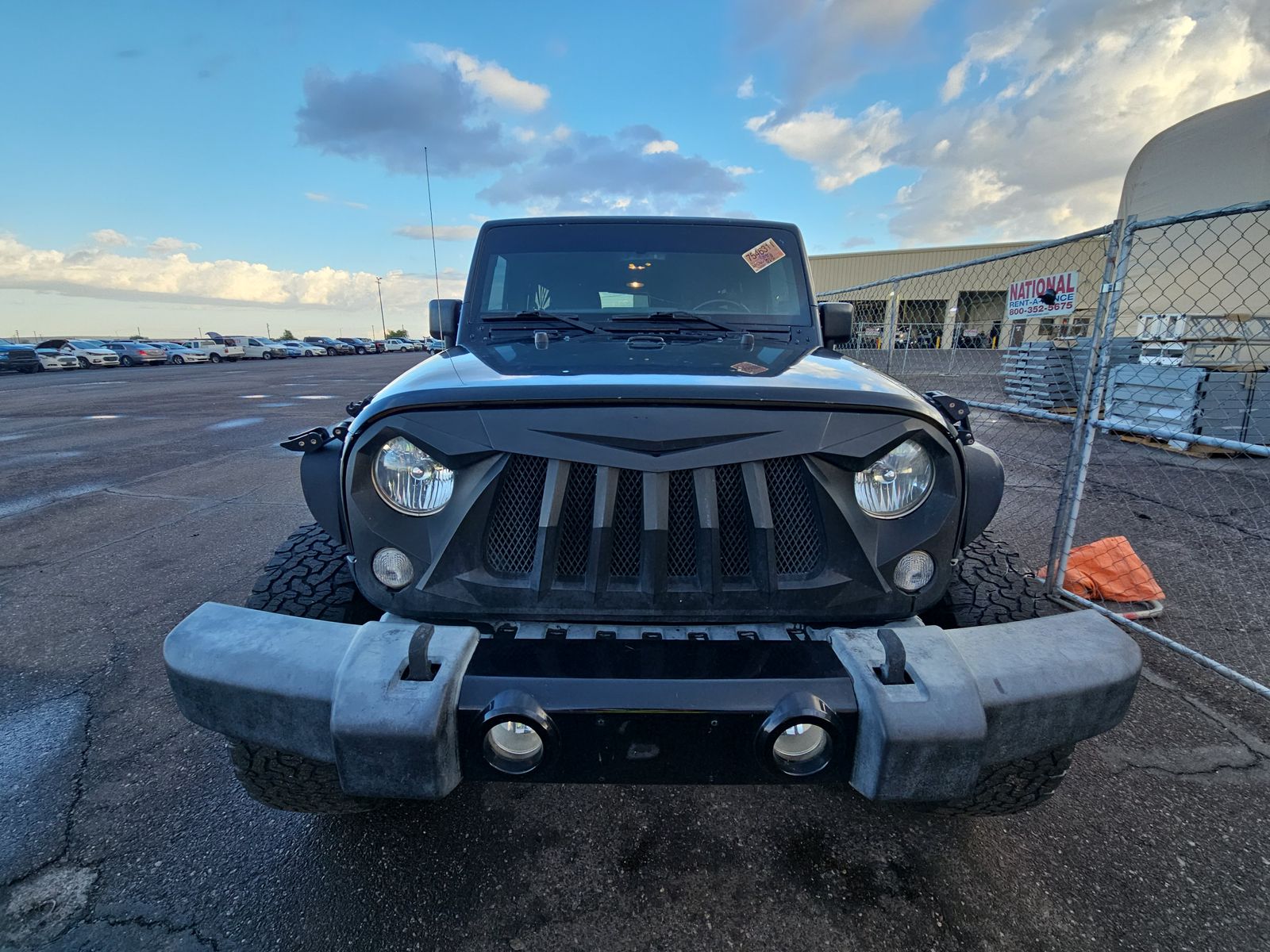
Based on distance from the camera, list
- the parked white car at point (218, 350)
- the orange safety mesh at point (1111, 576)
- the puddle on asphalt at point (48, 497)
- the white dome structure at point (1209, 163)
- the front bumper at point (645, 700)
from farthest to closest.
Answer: the parked white car at point (218, 350)
the white dome structure at point (1209, 163)
the puddle on asphalt at point (48, 497)
the orange safety mesh at point (1111, 576)
the front bumper at point (645, 700)

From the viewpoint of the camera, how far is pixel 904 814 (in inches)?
78.7

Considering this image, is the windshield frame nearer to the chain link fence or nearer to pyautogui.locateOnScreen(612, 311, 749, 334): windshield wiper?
pyautogui.locateOnScreen(612, 311, 749, 334): windshield wiper

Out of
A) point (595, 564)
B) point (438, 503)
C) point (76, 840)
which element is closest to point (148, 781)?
point (76, 840)

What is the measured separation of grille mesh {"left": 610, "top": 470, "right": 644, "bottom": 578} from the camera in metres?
1.54

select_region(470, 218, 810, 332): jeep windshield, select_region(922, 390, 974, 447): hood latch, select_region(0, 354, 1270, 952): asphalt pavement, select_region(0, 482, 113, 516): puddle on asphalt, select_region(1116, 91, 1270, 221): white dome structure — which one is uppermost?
select_region(1116, 91, 1270, 221): white dome structure

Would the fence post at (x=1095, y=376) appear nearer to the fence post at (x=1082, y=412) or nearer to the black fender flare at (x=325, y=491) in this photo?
the fence post at (x=1082, y=412)

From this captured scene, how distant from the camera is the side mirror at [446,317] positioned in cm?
286

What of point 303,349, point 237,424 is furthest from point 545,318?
point 303,349

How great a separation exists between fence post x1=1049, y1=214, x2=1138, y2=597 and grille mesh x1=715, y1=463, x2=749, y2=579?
8.31ft

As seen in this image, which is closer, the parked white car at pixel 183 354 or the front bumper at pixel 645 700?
the front bumper at pixel 645 700

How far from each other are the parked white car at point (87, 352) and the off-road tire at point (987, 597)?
45.0 meters

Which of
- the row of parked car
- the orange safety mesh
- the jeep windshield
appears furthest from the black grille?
the row of parked car

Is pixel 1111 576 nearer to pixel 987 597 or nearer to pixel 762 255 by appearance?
pixel 987 597

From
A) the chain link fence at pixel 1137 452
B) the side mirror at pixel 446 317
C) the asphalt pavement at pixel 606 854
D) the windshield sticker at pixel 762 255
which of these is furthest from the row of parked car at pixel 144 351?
the asphalt pavement at pixel 606 854
